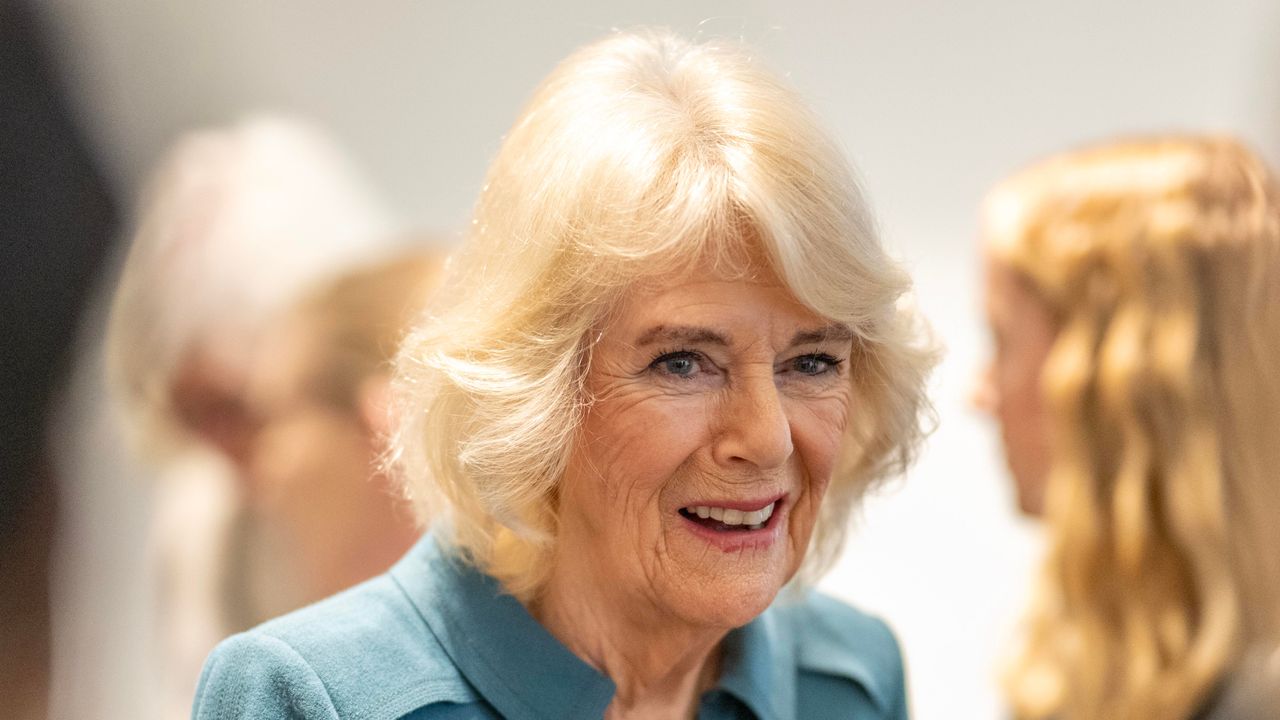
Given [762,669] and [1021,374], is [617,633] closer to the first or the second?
[762,669]

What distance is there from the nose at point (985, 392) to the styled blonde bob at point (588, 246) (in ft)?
3.64

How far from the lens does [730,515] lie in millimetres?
1708

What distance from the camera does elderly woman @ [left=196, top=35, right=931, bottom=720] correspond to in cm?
163

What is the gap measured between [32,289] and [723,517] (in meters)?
2.34

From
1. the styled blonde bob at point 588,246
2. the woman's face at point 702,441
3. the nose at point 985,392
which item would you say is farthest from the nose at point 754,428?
the nose at point 985,392

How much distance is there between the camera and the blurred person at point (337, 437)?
10.0 ft

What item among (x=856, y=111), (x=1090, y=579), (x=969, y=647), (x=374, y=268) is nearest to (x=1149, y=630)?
(x=1090, y=579)

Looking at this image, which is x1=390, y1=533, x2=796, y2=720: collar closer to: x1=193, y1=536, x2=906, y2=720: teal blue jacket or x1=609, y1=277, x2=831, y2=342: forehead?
x1=193, y1=536, x2=906, y2=720: teal blue jacket

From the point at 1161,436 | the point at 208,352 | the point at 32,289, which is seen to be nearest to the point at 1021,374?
the point at 1161,436

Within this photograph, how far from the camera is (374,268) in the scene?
3354 mm

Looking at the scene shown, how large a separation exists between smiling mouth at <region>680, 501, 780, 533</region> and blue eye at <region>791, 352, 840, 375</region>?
6.6 inches

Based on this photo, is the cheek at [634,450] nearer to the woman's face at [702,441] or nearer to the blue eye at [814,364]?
the woman's face at [702,441]

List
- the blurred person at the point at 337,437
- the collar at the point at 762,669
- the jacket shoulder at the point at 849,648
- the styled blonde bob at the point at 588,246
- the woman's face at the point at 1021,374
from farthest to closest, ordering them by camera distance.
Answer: the blurred person at the point at 337,437 < the woman's face at the point at 1021,374 < the jacket shoulder at the point at 849,648 < the collar at the point at 762,669 < the styled blonde bob at the point at 588,246

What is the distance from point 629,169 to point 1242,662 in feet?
4.22
